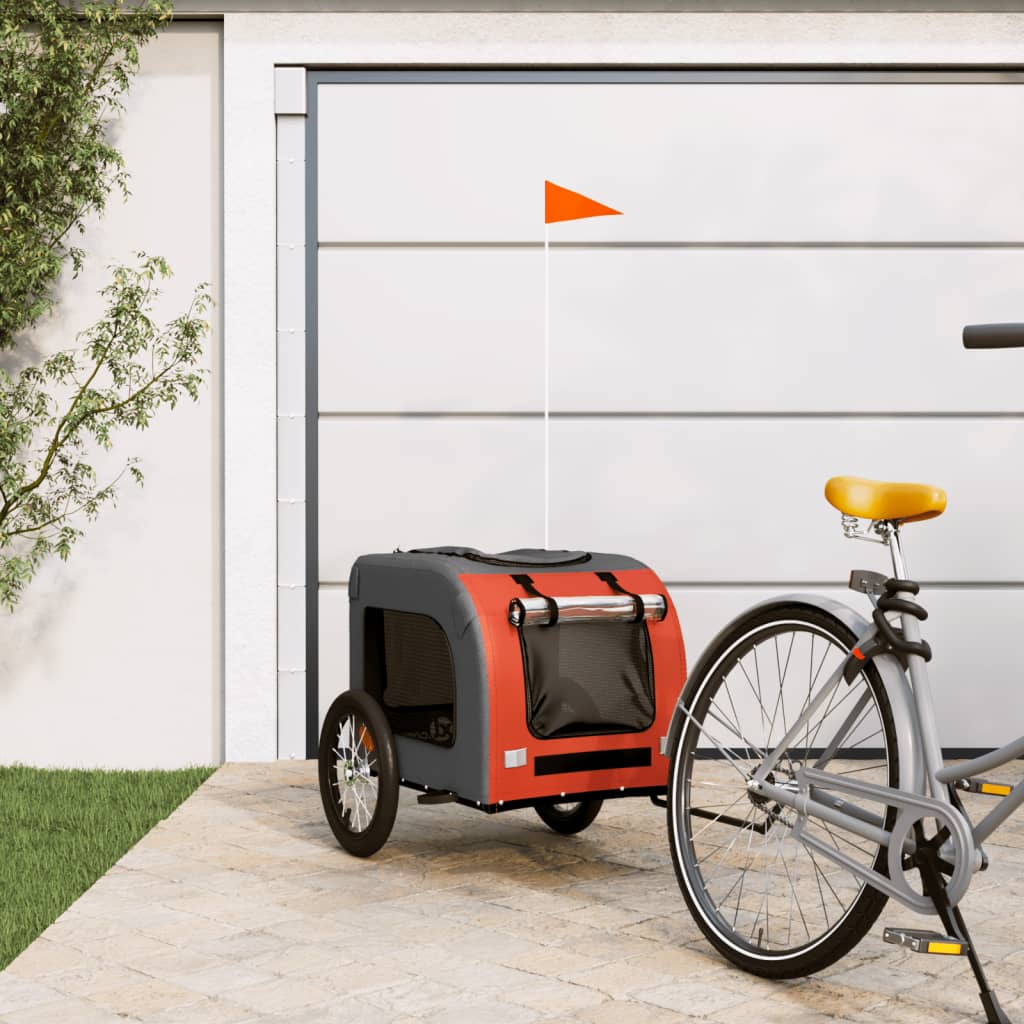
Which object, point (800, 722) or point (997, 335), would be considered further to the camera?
point (800, 722)

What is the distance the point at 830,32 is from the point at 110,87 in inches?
113

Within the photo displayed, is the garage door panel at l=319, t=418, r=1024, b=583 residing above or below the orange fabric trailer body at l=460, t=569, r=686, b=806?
above

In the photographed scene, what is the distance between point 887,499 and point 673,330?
9.53ft

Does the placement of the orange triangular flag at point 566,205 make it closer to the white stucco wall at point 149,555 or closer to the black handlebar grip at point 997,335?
the white stucco wall at point 149,555

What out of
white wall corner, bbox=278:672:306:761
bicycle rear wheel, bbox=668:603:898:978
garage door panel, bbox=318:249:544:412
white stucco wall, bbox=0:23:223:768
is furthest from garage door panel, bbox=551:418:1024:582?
bicycle rear wheel, bbox=668:603:898:978

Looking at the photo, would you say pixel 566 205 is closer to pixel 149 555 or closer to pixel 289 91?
pixel 289 91

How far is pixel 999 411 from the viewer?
5711 millimetres

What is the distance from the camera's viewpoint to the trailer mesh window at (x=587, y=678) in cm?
367

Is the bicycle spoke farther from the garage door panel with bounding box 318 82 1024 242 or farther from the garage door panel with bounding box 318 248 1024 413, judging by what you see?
the garage door panel with bounding box 318 82 1024 242

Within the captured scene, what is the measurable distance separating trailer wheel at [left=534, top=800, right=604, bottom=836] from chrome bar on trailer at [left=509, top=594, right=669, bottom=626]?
771mm

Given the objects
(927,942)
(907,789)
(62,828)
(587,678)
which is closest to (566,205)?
(587,678)

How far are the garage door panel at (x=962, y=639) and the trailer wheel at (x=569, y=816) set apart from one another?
4.93 ft

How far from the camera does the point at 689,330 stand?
570 cm

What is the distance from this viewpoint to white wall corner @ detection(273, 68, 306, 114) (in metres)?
5.56
